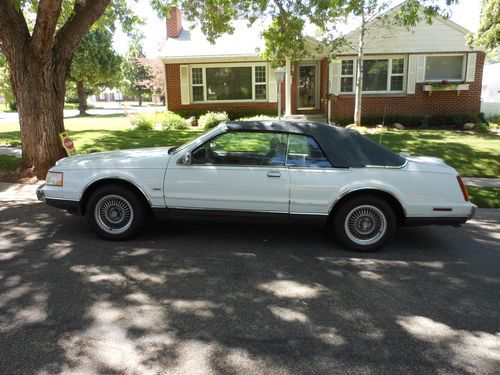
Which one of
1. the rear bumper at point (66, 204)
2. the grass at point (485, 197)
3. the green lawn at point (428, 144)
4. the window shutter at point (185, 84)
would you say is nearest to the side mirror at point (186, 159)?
the rear bumper at point (66, 204)

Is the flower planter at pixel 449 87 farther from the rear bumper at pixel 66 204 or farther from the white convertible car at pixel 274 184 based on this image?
the rear bumper at pixel 66 204

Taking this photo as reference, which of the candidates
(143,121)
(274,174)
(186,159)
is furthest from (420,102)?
(186,159)

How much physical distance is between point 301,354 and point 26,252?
3.54 meters

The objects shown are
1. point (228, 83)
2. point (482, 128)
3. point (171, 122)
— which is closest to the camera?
point (482, 128)

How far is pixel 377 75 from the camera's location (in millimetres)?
19922

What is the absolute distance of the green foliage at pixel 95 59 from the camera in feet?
98.0

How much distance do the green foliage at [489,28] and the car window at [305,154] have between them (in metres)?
11.8

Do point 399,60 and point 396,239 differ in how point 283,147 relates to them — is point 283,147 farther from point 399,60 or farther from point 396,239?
point 399,60

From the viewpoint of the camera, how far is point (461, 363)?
3166 millimetres

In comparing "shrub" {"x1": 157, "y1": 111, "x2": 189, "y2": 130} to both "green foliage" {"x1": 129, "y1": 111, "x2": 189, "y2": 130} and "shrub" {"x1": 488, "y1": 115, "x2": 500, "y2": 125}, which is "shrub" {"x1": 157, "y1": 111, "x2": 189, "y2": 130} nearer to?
"green foliage" {"x1": 129, "y1": 111, "x2": 189, "y2": 130}

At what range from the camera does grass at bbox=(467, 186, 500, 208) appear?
25.6 ft

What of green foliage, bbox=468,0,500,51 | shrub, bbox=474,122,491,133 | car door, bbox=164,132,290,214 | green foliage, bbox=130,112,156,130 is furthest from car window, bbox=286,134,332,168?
shrub, bbox=474,122,491,133

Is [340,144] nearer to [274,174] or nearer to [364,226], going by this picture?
[274,174]

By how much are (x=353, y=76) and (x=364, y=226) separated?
50.9ft
